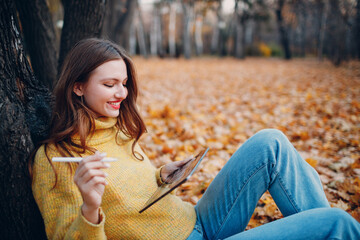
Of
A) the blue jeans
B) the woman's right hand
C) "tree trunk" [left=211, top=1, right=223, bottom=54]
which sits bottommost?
the blue jeans

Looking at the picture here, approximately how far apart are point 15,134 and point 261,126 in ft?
11.5

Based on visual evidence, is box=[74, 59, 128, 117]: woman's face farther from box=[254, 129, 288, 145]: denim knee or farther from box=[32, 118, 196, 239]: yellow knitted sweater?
box=[254, 129, 288, 145]: denim knee

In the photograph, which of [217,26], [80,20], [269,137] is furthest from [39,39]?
[217,26]

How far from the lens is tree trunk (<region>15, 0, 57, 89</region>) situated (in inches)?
87.4

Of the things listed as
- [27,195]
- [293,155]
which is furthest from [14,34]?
[293,155]

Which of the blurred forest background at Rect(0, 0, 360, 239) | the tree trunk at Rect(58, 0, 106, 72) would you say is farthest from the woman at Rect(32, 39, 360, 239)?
the tree trunk at Rect(58, 0, 106, 72)

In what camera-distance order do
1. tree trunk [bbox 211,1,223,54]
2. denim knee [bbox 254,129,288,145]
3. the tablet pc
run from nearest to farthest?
the tablet pc
denim knee [bbox 254,129,288,145]
tree trunk [bbox 211,1,223,54]

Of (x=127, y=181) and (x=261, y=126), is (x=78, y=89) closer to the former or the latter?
(x=127, y=181)

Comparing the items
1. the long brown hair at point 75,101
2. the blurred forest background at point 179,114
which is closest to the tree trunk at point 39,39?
the blurred forest background at point 179,114

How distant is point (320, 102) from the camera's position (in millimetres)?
5285

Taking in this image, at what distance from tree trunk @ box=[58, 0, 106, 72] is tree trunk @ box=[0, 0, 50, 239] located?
3.11 feet

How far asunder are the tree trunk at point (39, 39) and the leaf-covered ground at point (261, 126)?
1351mm

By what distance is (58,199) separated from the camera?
115 centimetres

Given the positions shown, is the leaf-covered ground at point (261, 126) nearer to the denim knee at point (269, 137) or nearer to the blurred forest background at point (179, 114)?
the blurred forest background at point (179, 114)
